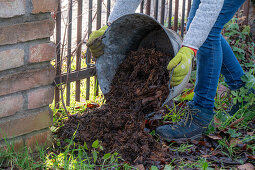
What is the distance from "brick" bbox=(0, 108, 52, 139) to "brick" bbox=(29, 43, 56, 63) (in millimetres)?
347

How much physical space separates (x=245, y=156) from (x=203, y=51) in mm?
810

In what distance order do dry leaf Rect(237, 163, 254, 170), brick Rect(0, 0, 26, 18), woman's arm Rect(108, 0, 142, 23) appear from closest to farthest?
1. brick Rect(0, 0, 26, 18)
2. dry leaf Rect(237, 163, 254, 170)
3. woman's arm Rect(108, 0, 142, 23)

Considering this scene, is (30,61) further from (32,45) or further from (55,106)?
(55,106)

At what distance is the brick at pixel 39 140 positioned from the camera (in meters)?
2.20

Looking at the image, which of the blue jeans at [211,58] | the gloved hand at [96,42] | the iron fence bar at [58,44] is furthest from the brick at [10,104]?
the blue jeans at [211,58]

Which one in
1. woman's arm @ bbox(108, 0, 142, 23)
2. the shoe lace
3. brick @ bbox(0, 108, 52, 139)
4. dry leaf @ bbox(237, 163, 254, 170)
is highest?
woman's arm @ bbox(108, 0, 142, 23)

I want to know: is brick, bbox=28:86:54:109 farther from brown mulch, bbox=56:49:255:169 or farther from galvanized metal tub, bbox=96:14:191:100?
galvanized metal tub, bbox=96:14:191:100

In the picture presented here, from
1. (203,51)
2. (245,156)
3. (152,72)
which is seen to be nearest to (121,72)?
(152,72)

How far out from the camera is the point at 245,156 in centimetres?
244

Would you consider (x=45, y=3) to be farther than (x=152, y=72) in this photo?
No

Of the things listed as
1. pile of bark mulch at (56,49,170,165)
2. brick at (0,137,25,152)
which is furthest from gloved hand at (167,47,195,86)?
brick at (0,137,25,152)

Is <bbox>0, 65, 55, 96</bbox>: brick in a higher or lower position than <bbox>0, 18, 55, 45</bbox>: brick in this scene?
lower

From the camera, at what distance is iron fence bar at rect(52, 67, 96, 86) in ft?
9.49

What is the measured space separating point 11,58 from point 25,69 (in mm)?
127
